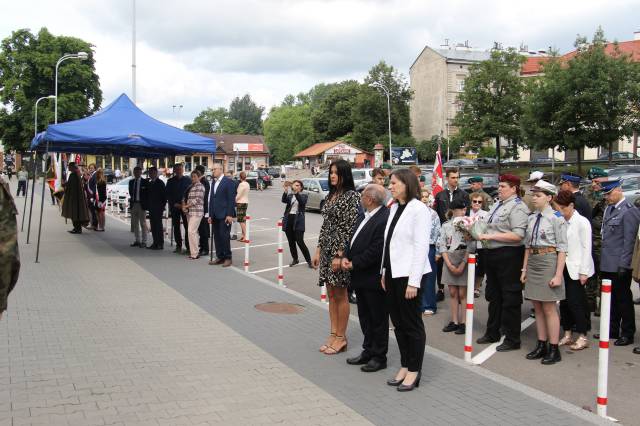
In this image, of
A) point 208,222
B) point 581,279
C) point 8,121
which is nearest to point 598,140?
point 208,222

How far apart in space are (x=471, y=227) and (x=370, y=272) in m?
1.64

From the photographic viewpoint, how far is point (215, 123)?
163 meters

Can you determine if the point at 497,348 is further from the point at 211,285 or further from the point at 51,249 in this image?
the point at 51,249

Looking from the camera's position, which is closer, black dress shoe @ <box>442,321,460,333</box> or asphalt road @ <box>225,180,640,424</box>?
asphalt road @ <box>225,180,640,424</box>

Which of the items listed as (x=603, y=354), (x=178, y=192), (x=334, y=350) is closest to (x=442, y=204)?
(x=334, y=350)

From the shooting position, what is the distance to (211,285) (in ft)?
33.6

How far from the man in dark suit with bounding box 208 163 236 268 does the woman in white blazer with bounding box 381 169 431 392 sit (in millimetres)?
7301

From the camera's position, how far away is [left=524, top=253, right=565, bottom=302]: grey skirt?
244 inches

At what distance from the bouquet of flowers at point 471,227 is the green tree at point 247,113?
16408 cm

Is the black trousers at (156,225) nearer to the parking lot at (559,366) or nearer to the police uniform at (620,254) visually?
the parking lot at (559,366)

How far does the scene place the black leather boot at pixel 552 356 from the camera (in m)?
6.31

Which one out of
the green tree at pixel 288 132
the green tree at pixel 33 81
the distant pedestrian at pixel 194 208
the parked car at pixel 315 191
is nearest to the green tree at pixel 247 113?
the green tree at pixel 288 132

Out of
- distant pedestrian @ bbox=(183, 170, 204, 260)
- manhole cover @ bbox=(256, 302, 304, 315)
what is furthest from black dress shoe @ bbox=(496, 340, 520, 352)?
distant pedestrian @ bbox=(183, 170, 204, 260)

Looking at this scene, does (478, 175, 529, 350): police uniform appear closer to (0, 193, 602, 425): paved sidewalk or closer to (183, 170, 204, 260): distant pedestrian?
(0, 193, 602, 425): paved sidewalk
